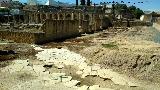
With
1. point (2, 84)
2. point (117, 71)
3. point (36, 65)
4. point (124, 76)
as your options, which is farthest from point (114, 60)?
point (2, 84)

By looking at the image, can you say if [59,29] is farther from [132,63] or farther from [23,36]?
[132,63]

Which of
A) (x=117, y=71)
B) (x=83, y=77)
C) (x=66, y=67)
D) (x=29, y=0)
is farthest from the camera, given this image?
(x=29, y=0)

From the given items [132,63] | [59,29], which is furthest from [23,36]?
[132,63]

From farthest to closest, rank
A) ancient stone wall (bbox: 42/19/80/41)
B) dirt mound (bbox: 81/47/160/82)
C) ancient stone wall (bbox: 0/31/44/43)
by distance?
ancient stone wall (bbox: 42/19/80/41) → ancient stone wall (bbox: 0/31/44/43) → dirt mound (bbox: 81/47/160/82)

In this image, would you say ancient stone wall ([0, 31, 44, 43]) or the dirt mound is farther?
ancient stone wall ([0, 31, 44, 43])

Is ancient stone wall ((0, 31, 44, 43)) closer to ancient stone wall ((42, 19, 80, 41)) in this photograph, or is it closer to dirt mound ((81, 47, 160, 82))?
ancient stone wall ((42, 19, 80, 41))

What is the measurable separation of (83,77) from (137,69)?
3.65 m

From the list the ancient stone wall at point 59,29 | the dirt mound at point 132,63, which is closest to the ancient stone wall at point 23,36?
the ancient stone wall at point 59,29

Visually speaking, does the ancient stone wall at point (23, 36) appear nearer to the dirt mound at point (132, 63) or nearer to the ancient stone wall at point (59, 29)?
the ancient stone wall at point (59, 29)

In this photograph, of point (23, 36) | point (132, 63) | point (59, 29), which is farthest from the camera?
point (59, 29)

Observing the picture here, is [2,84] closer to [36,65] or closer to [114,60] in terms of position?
[36,65]

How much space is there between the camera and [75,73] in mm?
19047

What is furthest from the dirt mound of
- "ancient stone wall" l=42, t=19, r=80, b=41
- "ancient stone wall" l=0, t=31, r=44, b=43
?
"ancient stone wall" l=42, t=19, r=80, b=41

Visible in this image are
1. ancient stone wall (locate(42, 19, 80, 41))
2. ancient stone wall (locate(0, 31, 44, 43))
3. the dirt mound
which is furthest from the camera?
ancient stone wall (locate(42, 19, 80, 41))
